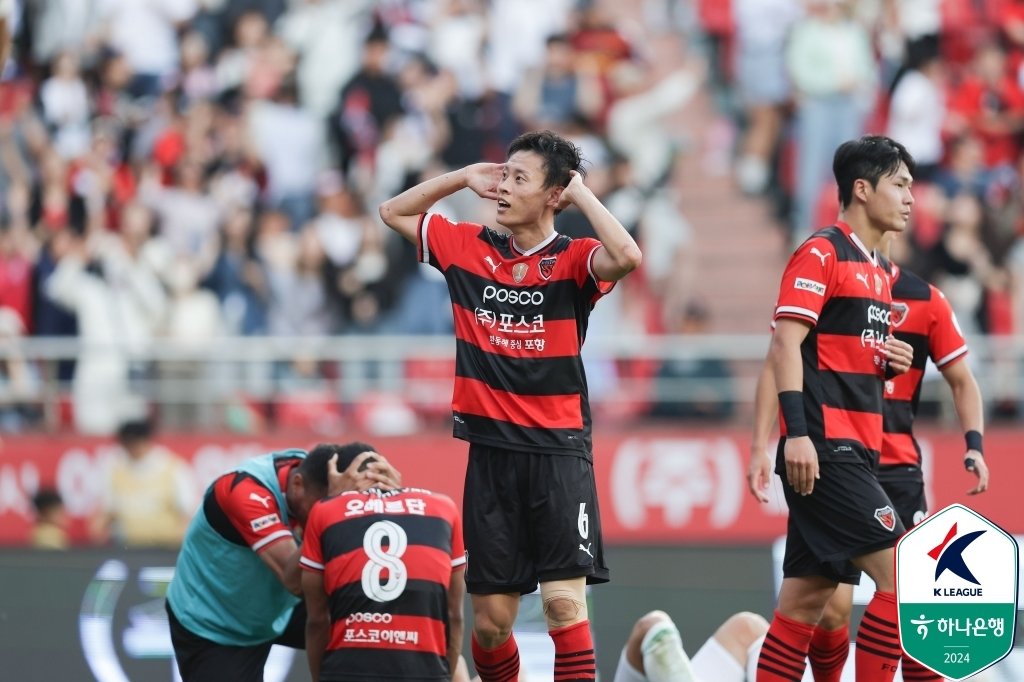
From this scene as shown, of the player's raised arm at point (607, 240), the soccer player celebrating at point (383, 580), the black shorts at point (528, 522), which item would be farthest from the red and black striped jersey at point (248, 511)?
the player's raised arm at point (607, 240)

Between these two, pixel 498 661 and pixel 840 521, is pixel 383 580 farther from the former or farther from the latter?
pixel 840 521

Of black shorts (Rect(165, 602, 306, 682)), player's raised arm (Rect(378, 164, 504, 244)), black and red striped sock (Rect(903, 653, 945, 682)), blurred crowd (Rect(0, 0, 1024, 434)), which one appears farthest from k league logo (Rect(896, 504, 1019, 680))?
blurred crowd (Rect(0, 0, 1024, 434))

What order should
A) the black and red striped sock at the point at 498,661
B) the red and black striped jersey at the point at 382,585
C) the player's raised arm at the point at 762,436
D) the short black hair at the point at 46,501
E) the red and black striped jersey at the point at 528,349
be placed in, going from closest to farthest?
the red and black striped jersey at the point at 382,585 < the red and black striped jersey at the point at 528,349 < the black and red striped sock at the point at 498,661 < the player's raised arm at the point at 762,436 < the short black hair at the point at 46,501

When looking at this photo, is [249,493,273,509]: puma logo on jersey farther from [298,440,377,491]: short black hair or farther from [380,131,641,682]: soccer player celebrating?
[380,131,641,682]: soccer player celebrating

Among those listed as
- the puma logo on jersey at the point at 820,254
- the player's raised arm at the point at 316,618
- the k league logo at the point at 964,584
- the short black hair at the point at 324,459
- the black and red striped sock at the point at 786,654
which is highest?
the puma logo on jersey at the point at 820,254

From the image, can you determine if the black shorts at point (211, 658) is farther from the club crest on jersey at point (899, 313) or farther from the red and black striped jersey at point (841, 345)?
the club crest on jersey at point (899, 313)

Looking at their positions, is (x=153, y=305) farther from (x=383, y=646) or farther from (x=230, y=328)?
(x=383, y=646)

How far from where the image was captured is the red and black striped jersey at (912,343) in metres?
8.02

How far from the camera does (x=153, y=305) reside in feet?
48.2

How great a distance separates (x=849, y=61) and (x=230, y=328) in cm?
619

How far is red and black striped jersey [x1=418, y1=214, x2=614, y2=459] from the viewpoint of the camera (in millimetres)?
7020

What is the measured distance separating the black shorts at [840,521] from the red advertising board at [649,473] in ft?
20.1

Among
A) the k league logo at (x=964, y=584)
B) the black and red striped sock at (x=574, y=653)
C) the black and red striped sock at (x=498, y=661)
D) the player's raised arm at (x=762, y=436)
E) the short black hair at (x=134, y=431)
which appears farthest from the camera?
the short black hair at (x=134, y=431)

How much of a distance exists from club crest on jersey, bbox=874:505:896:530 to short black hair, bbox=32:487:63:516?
26.8 ft
